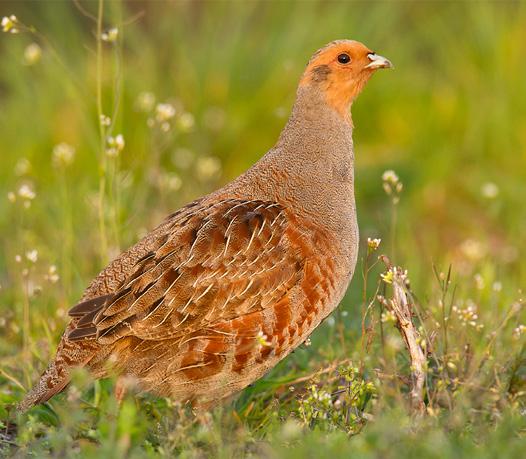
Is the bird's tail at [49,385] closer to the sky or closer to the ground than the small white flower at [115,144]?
closer to the ground

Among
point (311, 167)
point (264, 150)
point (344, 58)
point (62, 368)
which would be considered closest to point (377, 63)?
point (344, 58)

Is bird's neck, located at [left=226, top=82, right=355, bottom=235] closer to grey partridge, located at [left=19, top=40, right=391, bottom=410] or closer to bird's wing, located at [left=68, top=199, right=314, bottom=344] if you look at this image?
grey partridge, located at [left=19, top=40, right=391, bottom=410]

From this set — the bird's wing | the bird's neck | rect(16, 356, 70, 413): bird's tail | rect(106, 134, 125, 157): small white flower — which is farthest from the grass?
the bird's neck

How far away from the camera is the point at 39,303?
5754mm

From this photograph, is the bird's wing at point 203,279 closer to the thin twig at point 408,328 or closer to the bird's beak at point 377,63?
the thin twig at point 408,328

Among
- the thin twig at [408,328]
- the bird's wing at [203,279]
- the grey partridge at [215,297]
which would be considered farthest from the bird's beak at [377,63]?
the thin twig at [408,328]

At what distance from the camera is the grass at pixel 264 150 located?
4.52 metres

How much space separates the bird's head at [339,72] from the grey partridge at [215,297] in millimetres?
518

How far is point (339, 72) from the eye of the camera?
454 centimetres

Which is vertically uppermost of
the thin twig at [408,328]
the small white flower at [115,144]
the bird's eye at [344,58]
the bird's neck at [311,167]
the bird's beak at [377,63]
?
the bird's eye at [344,58]

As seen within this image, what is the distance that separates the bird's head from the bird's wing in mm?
722

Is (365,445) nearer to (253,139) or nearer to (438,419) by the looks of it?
(438,419)

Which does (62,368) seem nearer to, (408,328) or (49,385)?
(49,385)

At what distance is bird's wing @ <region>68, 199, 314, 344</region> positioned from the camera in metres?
3.90
